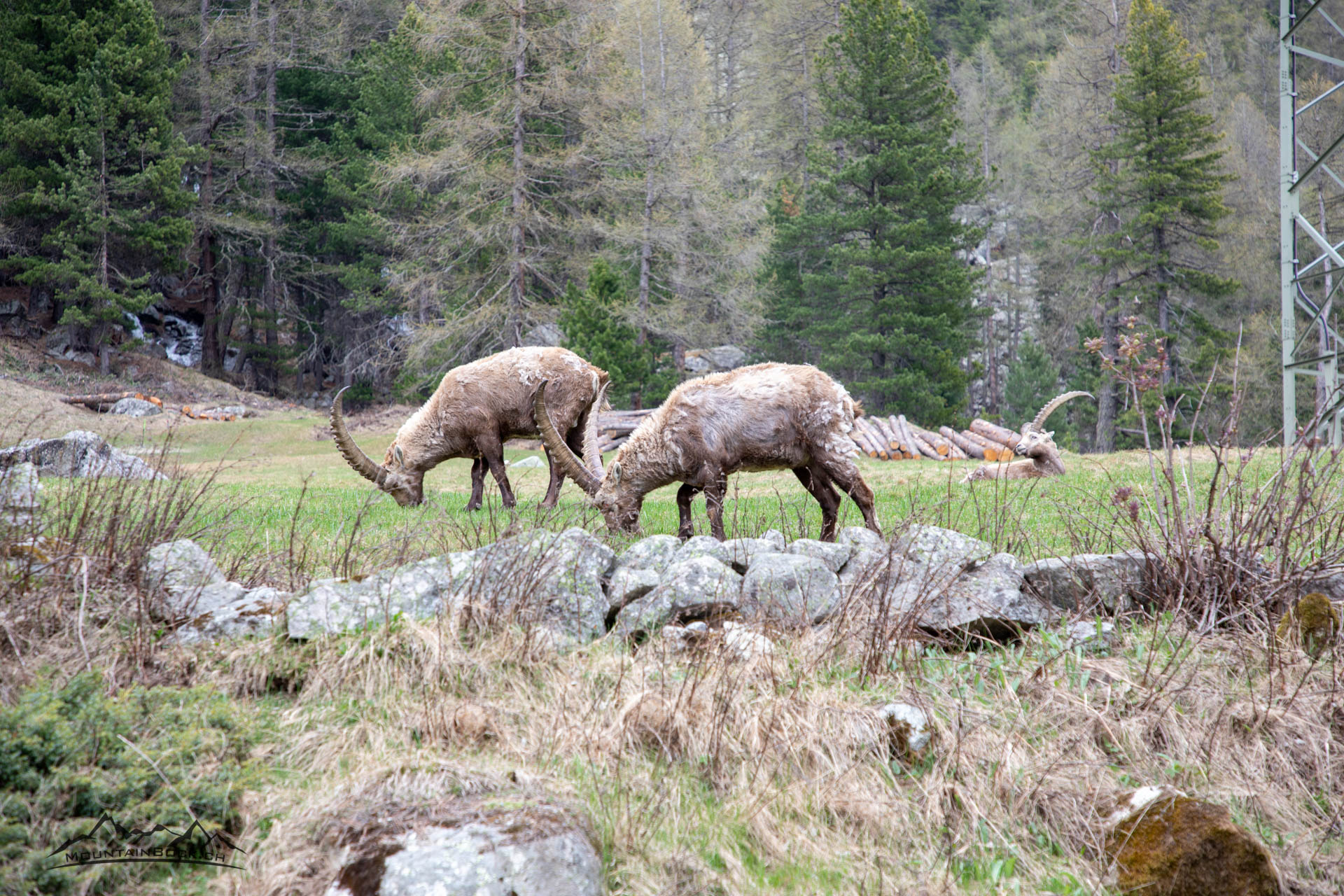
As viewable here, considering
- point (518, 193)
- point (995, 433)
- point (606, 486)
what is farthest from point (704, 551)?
point (518, 193)

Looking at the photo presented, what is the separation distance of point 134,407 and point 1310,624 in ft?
102

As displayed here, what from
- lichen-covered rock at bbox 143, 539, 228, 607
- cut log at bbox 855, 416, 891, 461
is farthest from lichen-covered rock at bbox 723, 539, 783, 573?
cut log at bbox 855, 416, 891, 461

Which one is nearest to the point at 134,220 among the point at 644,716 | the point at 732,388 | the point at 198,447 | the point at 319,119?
the point at 319,119

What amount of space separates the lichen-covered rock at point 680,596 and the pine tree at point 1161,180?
25790 millimetres

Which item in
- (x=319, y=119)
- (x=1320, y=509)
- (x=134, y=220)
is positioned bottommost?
(x=1320, y=509)

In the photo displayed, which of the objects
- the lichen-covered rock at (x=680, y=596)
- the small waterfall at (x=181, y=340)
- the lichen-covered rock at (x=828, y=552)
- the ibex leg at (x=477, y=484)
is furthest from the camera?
the small waterfall at (x=181, y=340)

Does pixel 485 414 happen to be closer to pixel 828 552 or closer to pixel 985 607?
pixel 828 552

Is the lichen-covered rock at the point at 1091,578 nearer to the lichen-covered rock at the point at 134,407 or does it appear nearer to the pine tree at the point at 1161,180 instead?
the pine tree at the point at 1161,180

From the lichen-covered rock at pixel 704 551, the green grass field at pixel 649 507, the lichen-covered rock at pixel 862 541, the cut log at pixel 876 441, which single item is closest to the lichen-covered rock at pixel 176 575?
the green grass field at pixel 649 507

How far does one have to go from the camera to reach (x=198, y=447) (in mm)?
24641

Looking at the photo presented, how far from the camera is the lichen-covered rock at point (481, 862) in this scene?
3.38 meters

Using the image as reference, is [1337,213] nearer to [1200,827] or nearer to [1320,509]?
[1320,509]

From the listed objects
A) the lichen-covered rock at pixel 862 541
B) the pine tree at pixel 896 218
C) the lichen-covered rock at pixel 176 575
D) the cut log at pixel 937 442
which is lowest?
the cut log at pixel 937 442

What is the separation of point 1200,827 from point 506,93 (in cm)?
3087
